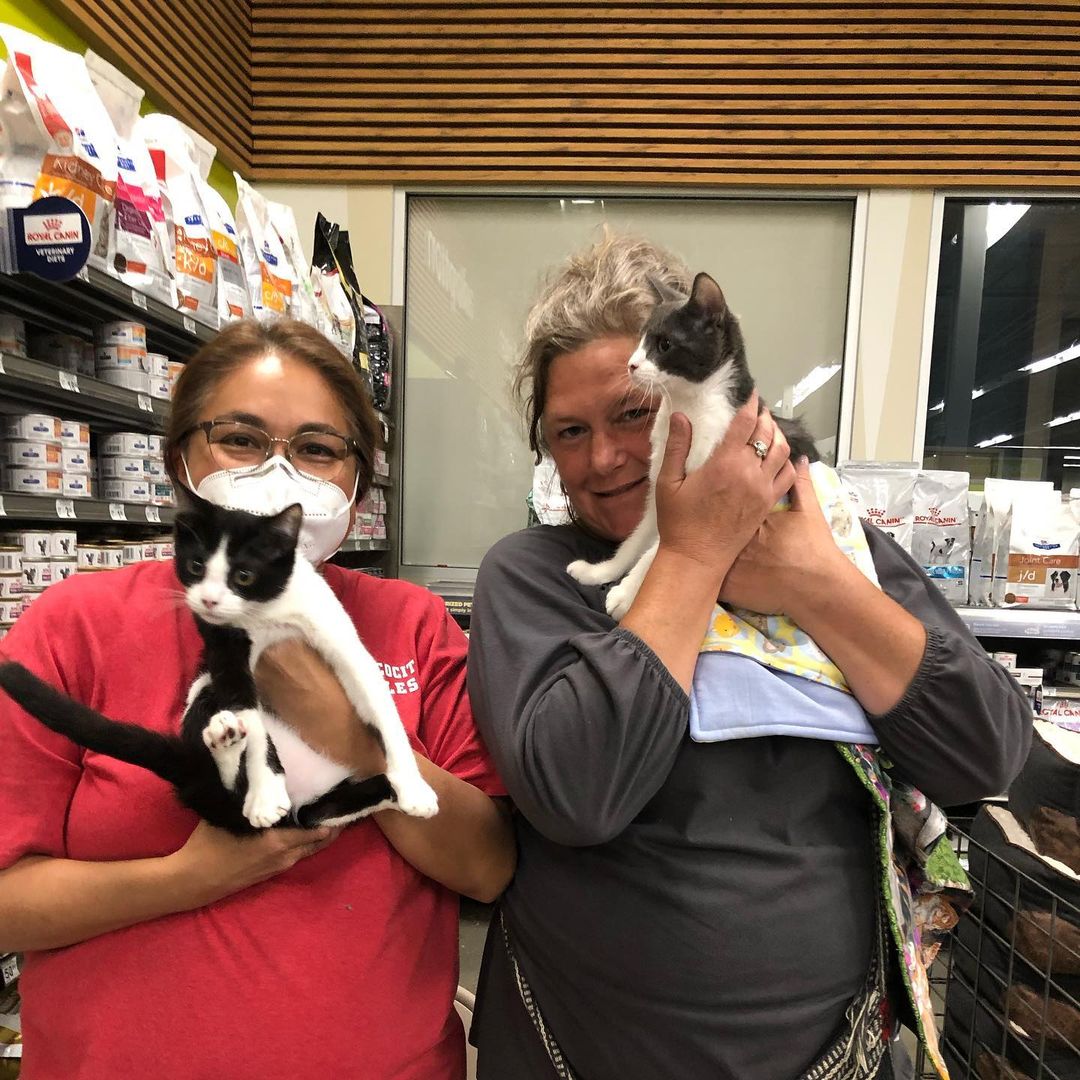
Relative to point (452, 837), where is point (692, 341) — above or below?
above

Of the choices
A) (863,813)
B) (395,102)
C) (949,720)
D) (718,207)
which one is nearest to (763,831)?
(863,813)

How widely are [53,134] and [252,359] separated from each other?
80 cm

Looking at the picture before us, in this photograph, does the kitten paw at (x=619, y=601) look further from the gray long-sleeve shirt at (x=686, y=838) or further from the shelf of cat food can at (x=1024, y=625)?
the shelf of cat food can at (x=1024, y=625)

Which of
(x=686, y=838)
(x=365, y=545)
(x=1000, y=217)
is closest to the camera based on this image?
(x=686, y=838)

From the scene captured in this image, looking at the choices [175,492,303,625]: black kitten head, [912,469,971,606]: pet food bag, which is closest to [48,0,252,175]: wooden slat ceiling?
[175,492,303,625]: black kitten head

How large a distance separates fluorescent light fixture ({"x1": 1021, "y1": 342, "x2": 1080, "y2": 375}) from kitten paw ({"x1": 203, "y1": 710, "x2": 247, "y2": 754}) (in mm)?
4536

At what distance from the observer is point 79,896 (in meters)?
0.87

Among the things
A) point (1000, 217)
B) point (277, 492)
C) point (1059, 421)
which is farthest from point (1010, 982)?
point (1000, 217)

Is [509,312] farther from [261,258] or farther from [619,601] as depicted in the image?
[619,601]

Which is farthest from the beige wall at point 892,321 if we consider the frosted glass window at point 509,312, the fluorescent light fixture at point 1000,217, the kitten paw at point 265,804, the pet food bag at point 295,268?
the kitten paw at point 265,804

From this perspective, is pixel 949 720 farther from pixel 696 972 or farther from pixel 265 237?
pixel 265 237

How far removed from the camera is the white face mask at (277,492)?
103 cm

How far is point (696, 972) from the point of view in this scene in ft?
2.91

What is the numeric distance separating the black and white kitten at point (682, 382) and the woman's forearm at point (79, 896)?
0.72m
